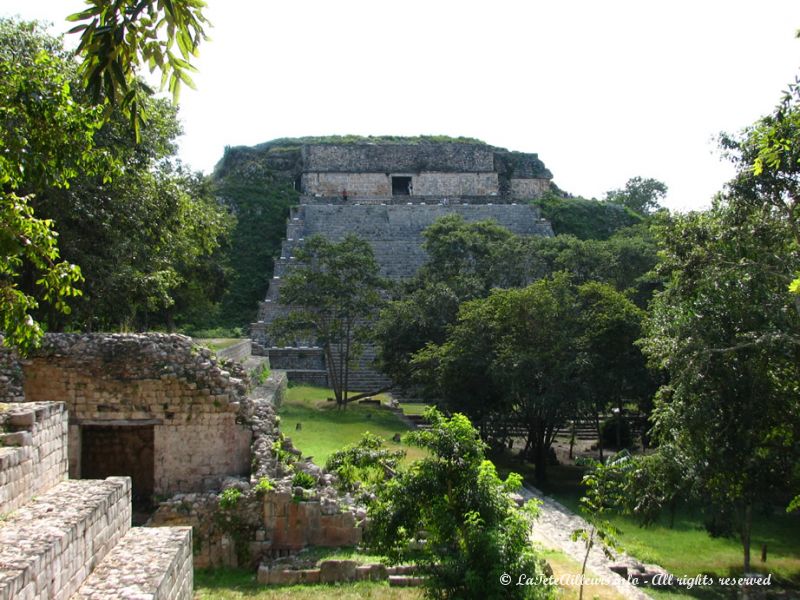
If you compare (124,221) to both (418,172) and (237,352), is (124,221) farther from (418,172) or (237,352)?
(418,172)

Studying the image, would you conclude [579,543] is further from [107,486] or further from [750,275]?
[107,486]

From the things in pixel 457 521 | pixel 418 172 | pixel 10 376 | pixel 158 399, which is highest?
pixel 418 172

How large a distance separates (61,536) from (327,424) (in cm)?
1361

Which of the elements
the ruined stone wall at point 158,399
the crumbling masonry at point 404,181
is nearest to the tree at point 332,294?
the ruined stone wall at point 158,399

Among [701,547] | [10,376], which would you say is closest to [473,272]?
[701,547]

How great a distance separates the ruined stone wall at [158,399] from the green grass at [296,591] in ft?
6.30

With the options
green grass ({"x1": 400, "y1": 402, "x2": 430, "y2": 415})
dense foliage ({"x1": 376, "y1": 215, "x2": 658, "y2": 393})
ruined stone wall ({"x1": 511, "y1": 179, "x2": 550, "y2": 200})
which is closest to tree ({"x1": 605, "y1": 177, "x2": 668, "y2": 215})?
ruined stone wall ({"x1": 511, "y1": 179, "x2": 550, "y2": 200})

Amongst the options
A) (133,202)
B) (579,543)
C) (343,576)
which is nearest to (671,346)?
(579,543)

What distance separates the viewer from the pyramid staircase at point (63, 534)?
182 inches

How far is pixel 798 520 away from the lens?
15.4 meters

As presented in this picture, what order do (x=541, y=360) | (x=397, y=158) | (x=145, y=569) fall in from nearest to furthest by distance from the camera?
(x=145, y=569)
(x=541, y=360)
(x=397, y=158)

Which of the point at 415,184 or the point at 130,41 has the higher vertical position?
the point at 415,184

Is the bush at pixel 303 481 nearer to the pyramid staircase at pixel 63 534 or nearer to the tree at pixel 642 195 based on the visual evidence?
the pyramid staircase at pixel 63 534

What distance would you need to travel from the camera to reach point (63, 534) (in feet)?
16.2
